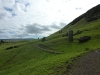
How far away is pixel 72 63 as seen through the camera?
116ft

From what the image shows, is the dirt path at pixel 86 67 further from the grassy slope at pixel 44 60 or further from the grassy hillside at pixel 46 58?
the grassy slope at pixel 44 60

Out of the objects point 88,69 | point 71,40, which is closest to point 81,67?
point 88,69

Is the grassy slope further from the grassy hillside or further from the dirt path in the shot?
the dirt path

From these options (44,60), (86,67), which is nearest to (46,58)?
(44,60)

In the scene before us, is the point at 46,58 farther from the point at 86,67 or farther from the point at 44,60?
the point at 86,67

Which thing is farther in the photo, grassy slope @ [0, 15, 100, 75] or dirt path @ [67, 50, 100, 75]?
grassy slope @ [0, 15, 100, 75]

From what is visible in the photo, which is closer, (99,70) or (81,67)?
(99,70)

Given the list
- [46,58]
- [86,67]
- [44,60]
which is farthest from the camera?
[46,58]

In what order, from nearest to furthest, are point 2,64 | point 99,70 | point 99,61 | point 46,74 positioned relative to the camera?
point 99,70 < point 46,74 < point 99,61 < point 2,64

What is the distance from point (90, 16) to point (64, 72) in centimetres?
11460

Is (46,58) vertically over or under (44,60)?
over

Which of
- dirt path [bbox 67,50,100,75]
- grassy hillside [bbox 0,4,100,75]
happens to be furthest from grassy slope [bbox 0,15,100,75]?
dirt path [bbox 67,50,100,75]

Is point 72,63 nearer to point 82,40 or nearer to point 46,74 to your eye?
point 46,74

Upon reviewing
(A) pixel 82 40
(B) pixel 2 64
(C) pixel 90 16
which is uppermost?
(C) pixel 90 16
